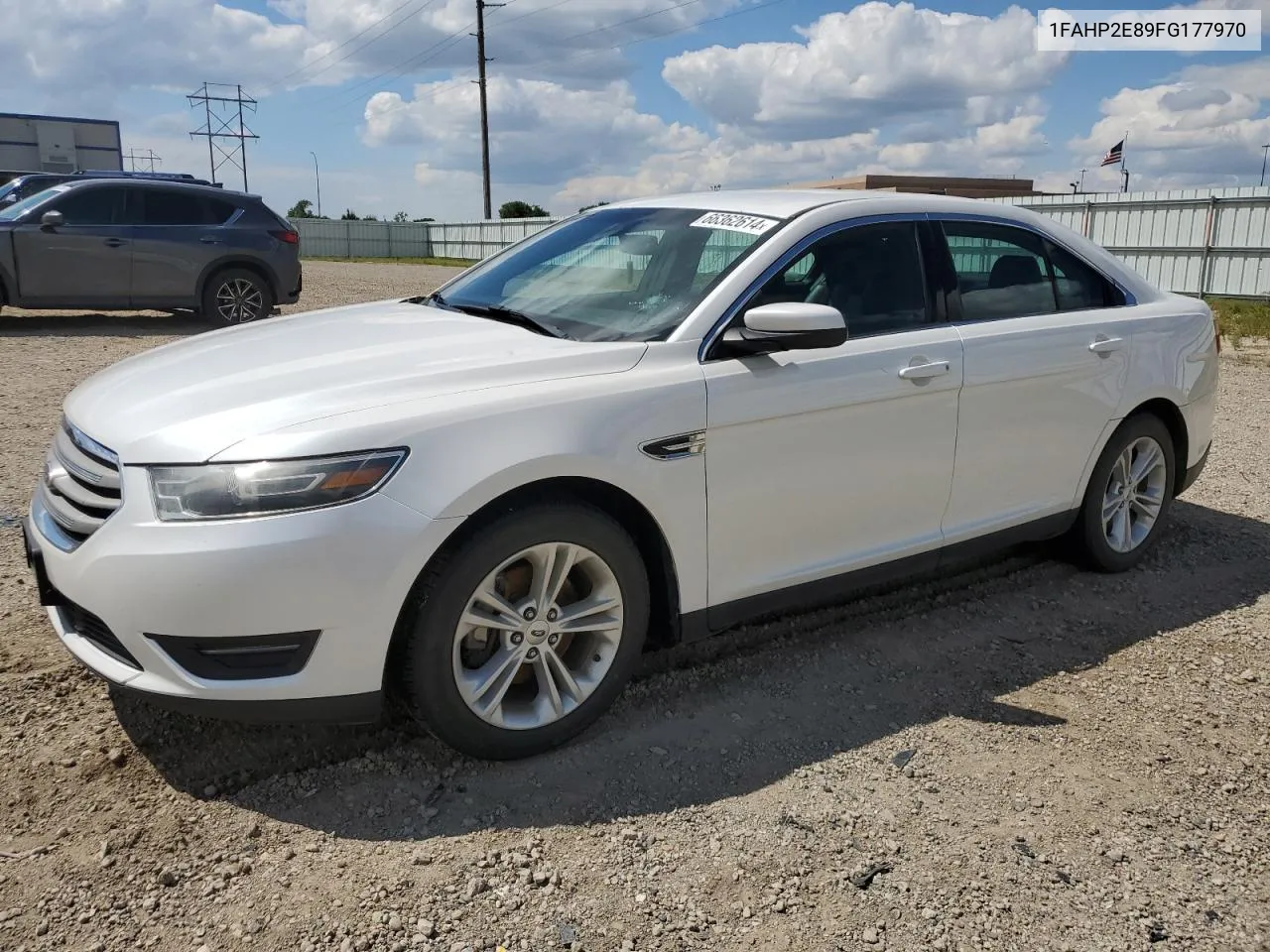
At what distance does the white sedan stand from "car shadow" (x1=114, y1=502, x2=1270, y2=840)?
21cm

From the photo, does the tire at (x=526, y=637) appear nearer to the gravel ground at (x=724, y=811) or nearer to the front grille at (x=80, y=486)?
the gravel ground at (x=724, y=811)

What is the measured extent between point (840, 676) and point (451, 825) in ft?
5.27

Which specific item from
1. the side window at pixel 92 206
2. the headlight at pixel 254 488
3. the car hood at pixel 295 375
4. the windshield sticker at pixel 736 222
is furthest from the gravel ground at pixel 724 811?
the side window at pixel 92 206

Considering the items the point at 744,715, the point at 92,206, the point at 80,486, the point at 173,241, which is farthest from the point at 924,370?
the point at 92,206

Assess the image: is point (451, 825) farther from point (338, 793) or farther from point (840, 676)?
point (840, 676)

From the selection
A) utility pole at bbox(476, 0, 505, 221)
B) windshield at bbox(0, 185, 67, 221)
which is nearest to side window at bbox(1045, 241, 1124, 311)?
windshield at bbox(0, 185, 67, 221)

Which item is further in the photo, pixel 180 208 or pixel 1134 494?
pixel 180 208

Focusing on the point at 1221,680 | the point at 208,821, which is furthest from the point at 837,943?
the point at 1221,680

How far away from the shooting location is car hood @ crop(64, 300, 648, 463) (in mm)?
2883

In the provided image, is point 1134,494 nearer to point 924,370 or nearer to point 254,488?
point 924,370

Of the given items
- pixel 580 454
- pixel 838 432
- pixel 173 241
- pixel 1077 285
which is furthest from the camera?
pixel 173 241

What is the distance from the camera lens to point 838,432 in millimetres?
3705

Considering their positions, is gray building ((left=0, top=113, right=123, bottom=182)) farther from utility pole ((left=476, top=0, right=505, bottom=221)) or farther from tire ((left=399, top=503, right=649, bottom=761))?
tire ((left=399, top=503, right=649, bottom=761))

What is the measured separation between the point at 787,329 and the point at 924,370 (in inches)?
31.9
